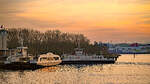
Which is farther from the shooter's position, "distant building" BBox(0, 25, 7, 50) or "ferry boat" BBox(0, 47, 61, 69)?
"distant building" BBox(0, 25, 7, 50)

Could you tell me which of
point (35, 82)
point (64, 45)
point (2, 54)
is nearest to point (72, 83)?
point (35, 82)

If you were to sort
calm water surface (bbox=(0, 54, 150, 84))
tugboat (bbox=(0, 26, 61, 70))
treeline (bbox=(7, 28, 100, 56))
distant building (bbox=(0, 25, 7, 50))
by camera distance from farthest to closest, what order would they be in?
treeline (bbox=(7, 28, 100, 56)) < distant building (bbox=(0, 25, 7, 50)) < tugboat (bbox=(0, 26, 61, 70)) < calm water surface (bbox=(0, 54, 150, 84))

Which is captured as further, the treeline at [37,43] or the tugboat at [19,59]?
the treeline at [37,43]

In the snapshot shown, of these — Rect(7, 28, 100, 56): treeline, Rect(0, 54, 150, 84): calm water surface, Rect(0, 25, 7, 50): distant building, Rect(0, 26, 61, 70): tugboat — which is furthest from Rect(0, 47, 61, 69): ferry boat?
Rect(7, 28, 100, 56): treeline

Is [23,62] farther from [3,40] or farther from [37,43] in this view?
[37,43]

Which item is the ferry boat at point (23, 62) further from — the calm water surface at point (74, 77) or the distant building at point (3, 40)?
the distant building at point (3, 40)

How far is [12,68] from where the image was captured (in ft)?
256

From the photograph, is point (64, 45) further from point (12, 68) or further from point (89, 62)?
point (12, 68)

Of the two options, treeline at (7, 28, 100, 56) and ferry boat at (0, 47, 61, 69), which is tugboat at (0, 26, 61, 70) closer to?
ferry boat at (0, 47, 61, 69)

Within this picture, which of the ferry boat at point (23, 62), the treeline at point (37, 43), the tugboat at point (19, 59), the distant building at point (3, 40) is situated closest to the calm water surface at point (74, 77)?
the ferry boat at point (23, 62)

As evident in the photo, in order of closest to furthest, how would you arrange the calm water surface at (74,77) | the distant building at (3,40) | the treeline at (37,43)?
1. the calm water surface at (74,77)
2. the distant building at (3,40)
3. the treeline at (37,43)

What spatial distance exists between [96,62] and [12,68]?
152ft

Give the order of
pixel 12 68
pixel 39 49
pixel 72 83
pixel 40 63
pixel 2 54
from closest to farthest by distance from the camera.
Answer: pixel 72 83 < pixel 12 68 < pixel 40 63 < pixel 2 54 < pixel 39 49

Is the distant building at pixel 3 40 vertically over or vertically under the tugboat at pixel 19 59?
over
